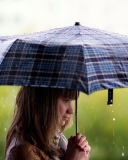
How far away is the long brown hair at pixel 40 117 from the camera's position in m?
2.29

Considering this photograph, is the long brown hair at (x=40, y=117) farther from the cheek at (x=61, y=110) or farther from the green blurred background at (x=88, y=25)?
the green blurred background at (x=88, y=25)

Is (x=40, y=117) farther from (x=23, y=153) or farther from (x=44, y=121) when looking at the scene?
(x=23, y=153)

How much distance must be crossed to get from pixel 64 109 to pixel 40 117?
10 centimetres

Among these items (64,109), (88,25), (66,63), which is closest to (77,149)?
(64,109)

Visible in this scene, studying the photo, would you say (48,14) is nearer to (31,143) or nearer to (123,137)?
(123,137)

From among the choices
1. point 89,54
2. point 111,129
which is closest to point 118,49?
point 89,54

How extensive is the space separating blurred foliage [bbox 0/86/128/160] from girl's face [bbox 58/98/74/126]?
2.22m

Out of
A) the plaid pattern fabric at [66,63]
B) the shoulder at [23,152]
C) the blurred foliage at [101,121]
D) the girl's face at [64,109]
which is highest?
the plaid pattern fabric at [66,63]

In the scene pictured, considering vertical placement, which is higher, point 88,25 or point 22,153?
point 22,153

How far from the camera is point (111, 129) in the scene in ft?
15.2

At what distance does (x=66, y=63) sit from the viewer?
203 centimetres

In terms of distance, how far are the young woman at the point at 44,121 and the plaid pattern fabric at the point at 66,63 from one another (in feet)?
0.75

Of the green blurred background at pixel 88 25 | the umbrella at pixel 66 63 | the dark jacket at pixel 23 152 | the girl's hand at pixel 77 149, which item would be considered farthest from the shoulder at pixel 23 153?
the green blurred background at pixel 88 25

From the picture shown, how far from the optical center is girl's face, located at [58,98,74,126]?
2312 millimetres
